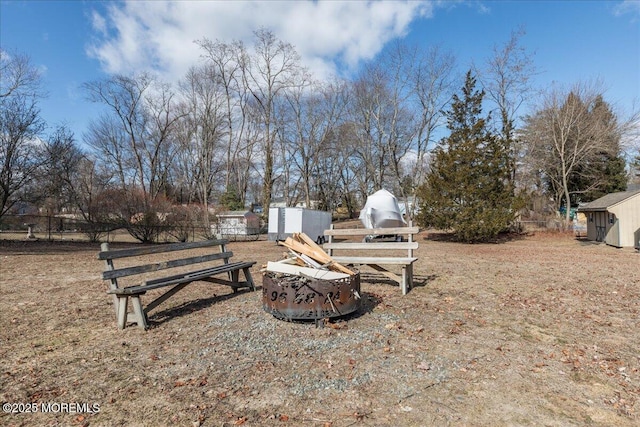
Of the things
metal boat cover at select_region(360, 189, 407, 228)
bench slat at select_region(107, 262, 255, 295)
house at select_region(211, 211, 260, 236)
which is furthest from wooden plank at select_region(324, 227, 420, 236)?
house at select_region(211, 211, 260, 236)

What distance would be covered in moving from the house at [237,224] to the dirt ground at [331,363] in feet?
68.3

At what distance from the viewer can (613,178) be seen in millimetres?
28469

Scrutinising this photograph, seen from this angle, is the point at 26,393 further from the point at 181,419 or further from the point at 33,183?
the point at 33,183

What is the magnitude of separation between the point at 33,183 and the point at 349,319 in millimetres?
20391

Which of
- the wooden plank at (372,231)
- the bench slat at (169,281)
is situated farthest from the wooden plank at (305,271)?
the wooden plank at (372,231)

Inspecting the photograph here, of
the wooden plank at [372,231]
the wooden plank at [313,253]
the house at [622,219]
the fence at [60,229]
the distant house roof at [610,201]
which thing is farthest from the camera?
the fence at [60,229]

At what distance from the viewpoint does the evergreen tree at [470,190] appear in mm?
19719

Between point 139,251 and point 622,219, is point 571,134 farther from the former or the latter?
point 139,251

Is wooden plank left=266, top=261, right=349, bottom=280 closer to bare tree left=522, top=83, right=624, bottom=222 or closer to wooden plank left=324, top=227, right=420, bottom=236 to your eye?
wooden plank left=324, top=227, right=420, bottom=236

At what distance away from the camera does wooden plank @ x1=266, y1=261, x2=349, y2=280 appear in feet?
14.9

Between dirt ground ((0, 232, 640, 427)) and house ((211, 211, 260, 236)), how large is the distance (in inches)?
819

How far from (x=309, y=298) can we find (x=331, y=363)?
3.38 ft

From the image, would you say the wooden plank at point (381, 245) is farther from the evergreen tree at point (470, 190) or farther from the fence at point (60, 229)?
the fence at point (60, 229)

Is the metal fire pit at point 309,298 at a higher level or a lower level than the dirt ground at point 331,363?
higher
